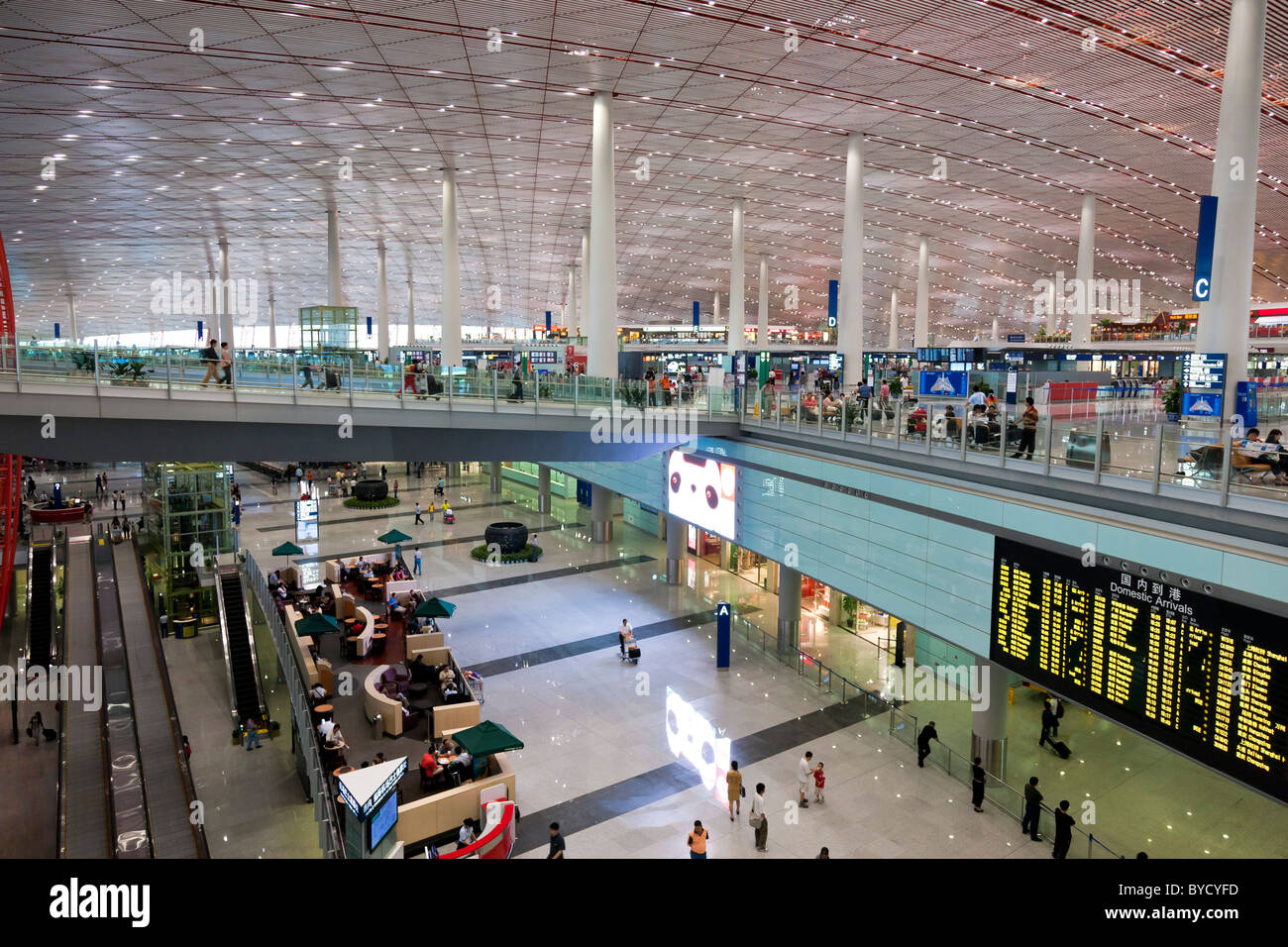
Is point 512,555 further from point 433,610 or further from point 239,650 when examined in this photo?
point 239,650

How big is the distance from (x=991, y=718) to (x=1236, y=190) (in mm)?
10318

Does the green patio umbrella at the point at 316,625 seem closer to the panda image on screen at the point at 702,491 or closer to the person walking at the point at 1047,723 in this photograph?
the panda image on screen at the point at 702,491

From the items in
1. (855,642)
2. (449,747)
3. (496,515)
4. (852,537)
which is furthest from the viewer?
(496,515)

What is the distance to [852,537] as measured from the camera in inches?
656

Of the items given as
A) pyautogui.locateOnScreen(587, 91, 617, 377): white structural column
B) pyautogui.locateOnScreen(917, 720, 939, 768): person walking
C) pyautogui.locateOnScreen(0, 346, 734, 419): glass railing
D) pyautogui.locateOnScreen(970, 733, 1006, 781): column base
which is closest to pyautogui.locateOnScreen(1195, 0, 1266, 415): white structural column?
pyautogui.locateOnScreen(970, 733, 1006, 781): column base

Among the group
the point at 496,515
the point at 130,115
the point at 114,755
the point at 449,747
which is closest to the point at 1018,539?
the point at 449,747

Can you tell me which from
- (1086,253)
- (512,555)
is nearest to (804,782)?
(512,555)

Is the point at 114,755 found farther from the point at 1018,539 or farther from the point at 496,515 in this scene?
the point at 496,515

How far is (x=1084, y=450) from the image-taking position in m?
11.4

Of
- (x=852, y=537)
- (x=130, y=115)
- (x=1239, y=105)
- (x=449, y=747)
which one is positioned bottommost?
(x=449, y=747)

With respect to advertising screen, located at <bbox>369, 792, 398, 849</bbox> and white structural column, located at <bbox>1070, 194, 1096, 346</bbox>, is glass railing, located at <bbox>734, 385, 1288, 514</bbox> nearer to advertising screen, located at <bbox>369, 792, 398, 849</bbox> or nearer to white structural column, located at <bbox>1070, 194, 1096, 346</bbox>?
advertising screen, located at <bbox>369, 792, 398, 849</bbox>

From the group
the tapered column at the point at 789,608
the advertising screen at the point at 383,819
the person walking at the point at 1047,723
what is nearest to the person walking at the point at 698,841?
the advertising screen at the point at 383,819
